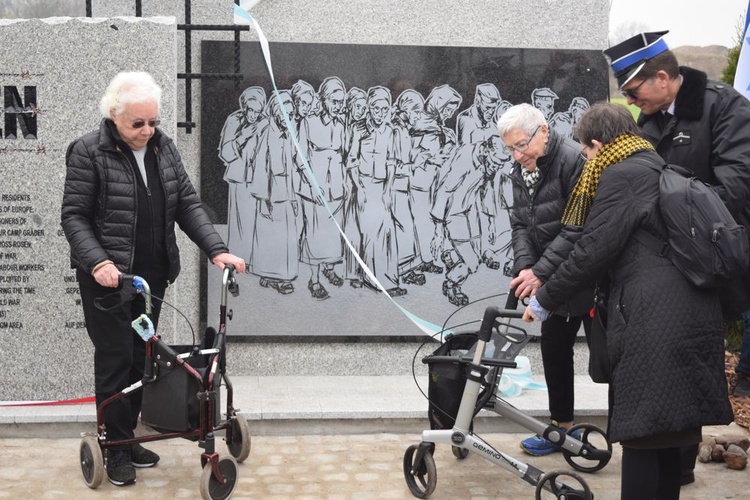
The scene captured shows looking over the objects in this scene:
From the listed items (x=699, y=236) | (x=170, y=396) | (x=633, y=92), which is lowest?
(x=170, y=396)

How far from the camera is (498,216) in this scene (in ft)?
21.4

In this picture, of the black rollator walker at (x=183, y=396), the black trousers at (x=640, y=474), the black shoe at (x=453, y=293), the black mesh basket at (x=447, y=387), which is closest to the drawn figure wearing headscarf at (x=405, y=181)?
the black shoe at (x=453, y=293)

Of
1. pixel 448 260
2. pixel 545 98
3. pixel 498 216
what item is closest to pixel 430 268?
pixel 448 260

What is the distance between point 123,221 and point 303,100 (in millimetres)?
2236

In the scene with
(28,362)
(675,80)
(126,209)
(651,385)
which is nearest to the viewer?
(651,385)

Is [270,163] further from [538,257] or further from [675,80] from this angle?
[675,80]

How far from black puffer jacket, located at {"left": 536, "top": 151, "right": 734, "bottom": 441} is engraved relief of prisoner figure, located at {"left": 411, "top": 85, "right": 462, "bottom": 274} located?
289cm

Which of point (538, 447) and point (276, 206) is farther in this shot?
point (276, 206)

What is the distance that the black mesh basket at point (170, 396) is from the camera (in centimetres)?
411

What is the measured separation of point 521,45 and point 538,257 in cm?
223

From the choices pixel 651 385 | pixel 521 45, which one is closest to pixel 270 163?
pixel 521 45

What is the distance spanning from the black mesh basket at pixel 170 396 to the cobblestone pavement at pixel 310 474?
0.39 meters

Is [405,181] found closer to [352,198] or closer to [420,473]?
[352,198]

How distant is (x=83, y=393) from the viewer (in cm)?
546
